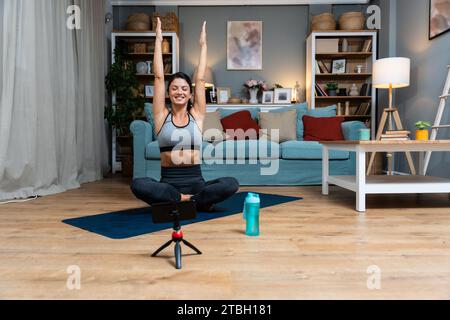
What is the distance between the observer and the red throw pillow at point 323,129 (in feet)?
13.2

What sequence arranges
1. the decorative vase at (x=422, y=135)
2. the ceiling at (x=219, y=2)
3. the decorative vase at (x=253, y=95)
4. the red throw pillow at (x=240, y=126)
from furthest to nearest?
the ceiling at (x=219, y=2)
the decorative vase at (x=253, y=95)
the red throw pillow at (x=240, y=126)
the decorative vase at (x=422, y=135)

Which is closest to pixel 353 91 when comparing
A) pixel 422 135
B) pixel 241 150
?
pixel 241 150

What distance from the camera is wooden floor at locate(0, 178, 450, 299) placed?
1070 mm

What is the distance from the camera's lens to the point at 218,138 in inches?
155

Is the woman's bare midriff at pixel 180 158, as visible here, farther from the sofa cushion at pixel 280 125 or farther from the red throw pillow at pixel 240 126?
the sofa cushion at pixel 280 125

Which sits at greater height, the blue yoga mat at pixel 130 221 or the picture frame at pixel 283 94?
the picture frame at pixel 283 94

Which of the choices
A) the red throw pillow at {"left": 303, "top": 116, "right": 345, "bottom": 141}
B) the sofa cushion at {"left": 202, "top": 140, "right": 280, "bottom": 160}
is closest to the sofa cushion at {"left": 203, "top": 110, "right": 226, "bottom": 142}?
the sofa cushion at {"left": 202, "top": 140, "right": 280, "bottom": 160}

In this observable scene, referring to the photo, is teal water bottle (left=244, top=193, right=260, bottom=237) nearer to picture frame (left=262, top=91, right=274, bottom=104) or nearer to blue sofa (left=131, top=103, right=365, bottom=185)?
blue sofa (left=131, top=103, right=365, bottom=185)

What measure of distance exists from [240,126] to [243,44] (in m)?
2.04

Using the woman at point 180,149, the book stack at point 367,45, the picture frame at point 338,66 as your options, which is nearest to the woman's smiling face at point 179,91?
the woman at point 180,149

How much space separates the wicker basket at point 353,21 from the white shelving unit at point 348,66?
89mm

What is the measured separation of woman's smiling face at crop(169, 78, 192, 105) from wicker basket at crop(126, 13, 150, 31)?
3.64 m

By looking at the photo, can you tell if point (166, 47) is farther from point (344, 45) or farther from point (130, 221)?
point (130, 221)

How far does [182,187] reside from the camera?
227cm
